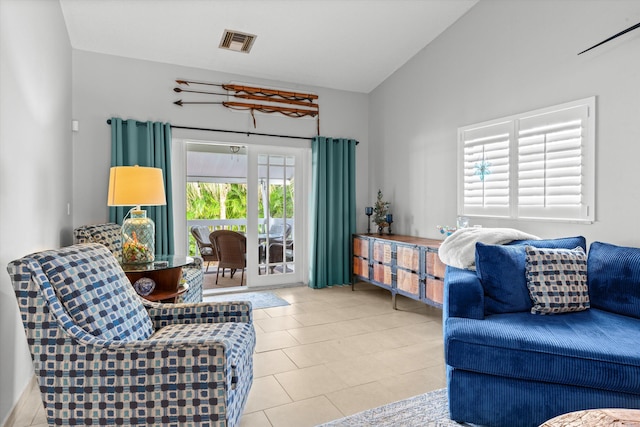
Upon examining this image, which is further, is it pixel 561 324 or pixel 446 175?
pixel 446 175

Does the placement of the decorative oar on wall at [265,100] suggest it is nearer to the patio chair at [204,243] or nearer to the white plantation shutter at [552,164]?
the patio chair at [204,243]

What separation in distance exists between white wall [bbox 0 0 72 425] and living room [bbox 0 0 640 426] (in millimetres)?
12

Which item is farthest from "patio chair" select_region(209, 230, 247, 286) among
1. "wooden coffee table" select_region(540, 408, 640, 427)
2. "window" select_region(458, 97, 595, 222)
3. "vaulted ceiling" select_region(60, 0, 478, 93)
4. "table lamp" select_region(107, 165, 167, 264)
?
"wooden coffee table" select_region(540, 408, 640, 427)

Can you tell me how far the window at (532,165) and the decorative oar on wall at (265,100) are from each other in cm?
201

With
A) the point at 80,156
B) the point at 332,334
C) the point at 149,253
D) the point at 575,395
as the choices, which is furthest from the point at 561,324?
the point at 80,156

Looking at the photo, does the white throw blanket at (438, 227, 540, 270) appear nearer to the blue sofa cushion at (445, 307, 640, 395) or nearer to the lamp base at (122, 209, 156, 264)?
the blue sofa cushion at (445, 307, 640, 395)

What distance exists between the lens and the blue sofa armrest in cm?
212

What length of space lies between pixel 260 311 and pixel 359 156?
2.59 metres

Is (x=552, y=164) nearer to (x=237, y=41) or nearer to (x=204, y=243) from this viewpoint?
(x=237, y=41)

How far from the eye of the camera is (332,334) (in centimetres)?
324

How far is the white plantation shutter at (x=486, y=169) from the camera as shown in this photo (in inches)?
136

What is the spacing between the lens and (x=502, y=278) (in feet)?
7.49

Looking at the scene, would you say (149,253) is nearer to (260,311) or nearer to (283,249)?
(260,311)

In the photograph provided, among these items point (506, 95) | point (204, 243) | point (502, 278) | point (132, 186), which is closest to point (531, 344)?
point (502, 278)
